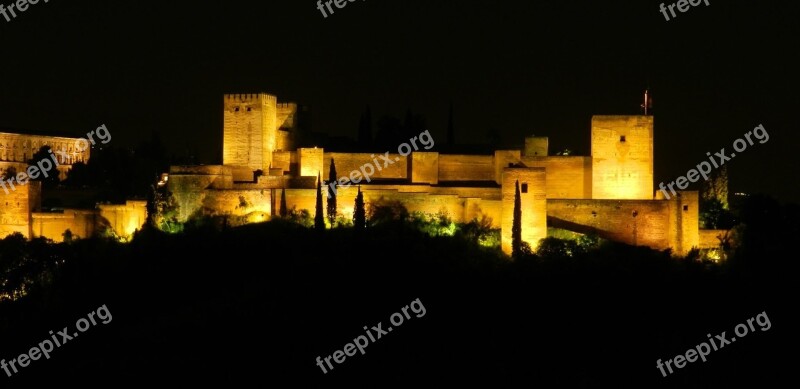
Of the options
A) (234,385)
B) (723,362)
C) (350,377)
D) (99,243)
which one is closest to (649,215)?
(723,362)

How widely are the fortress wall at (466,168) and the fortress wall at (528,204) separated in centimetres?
563

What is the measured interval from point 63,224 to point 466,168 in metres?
13.2

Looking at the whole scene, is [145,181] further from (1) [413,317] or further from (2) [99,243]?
(1) [413,317]

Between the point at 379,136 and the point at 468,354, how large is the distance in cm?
2010

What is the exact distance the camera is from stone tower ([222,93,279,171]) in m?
37.6

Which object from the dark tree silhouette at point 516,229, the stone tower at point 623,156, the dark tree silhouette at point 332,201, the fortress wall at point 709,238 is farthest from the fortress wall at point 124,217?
the fortress wall at point 709,238

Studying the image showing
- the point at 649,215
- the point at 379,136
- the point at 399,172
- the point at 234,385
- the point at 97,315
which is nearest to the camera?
the point at 234,385

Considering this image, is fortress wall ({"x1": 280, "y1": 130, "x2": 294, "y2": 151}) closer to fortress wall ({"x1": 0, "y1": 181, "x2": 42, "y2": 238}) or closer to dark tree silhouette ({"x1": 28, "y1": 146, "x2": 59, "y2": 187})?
fortress wall ({"x1": 0, "y1": 181, "x2": 42, "y2": 238})

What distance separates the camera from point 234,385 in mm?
24375

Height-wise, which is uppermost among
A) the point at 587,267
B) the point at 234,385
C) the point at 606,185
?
the point at 606,185

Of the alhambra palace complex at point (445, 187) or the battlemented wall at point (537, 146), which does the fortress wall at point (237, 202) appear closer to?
the alhambra palace complex at point (445, 187)

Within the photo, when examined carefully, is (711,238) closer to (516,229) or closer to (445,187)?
(516,229)

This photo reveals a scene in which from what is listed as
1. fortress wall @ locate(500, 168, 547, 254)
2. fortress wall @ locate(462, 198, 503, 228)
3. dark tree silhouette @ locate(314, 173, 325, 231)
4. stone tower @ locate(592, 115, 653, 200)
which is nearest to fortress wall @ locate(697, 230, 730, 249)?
stone tower @ locate(592, 115, 653, 200)

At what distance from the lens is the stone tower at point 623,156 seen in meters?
35.0
